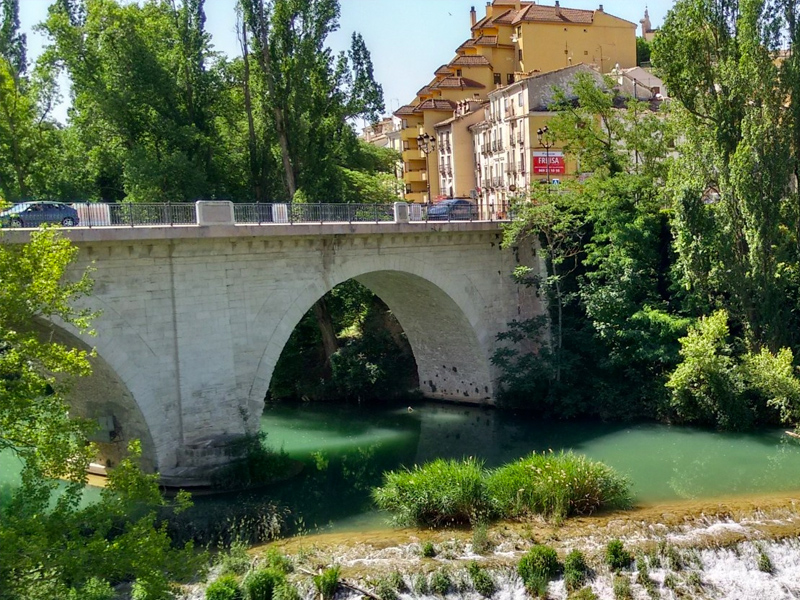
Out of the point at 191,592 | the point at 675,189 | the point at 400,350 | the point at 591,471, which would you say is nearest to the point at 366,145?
the point at 400,350

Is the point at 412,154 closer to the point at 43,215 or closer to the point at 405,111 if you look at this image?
the point at 405,111

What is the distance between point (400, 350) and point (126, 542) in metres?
21.0

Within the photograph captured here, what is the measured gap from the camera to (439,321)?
93.8 feet

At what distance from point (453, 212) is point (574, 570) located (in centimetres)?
1500

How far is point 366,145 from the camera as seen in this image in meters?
41.0

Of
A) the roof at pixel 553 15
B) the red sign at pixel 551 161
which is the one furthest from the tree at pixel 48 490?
the roof at pixel 553 15

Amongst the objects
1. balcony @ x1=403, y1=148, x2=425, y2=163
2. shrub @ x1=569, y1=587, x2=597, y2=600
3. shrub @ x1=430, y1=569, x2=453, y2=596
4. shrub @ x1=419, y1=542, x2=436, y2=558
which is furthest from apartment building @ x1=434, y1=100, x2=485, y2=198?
shrub @ x1=569, y1=587, x2=597, y2=600

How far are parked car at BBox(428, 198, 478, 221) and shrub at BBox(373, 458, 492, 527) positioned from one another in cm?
1080

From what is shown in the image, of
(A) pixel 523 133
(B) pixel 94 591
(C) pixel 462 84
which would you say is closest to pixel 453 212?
(A) pixel 523 133

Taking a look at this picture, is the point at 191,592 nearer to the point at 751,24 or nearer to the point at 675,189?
the point at 675,189

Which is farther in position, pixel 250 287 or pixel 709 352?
pixel 709 352

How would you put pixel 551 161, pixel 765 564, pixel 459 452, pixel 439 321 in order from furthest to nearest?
pixel 551 161
pixel 439 321
pixel 459 452
pixel 765 564

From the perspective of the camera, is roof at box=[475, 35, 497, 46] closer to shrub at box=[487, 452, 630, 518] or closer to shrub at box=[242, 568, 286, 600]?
shrub at box=[487, 452, 630, 518]

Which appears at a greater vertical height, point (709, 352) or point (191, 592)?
point (709, 352)
